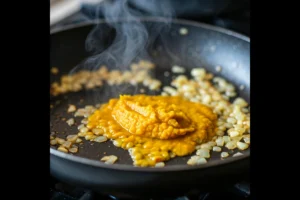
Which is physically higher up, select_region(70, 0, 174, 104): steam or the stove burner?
select_region(70, 0, 174, 104): steam

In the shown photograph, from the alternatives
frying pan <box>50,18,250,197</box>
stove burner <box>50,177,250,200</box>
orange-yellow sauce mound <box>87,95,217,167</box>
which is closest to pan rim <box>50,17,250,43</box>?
frying pan <box>50,18,250,197</box>

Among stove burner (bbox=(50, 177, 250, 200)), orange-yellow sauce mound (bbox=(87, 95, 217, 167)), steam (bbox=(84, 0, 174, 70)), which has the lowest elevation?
stove burner (bbox=(50, 177, 250, 200))

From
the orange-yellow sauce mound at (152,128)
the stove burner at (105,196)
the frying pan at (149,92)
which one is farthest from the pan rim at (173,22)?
the stove burner at (105,196)

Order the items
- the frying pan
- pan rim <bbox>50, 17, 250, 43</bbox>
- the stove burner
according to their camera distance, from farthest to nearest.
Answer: pan rim <bbox>50, 17, 250, 43</bbox> < the stove burner < the frying pan

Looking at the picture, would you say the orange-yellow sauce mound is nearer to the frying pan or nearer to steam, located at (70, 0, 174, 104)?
the frying pan

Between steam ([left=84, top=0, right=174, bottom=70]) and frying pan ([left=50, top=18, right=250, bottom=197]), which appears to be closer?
frying pan ([left=50, top=18, right=250, bottom=197])

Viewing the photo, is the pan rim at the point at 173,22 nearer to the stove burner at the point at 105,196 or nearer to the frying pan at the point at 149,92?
the frying pan at the point at 149,92

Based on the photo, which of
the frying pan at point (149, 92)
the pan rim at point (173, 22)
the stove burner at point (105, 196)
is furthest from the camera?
the pan rim at point (173, 22)
